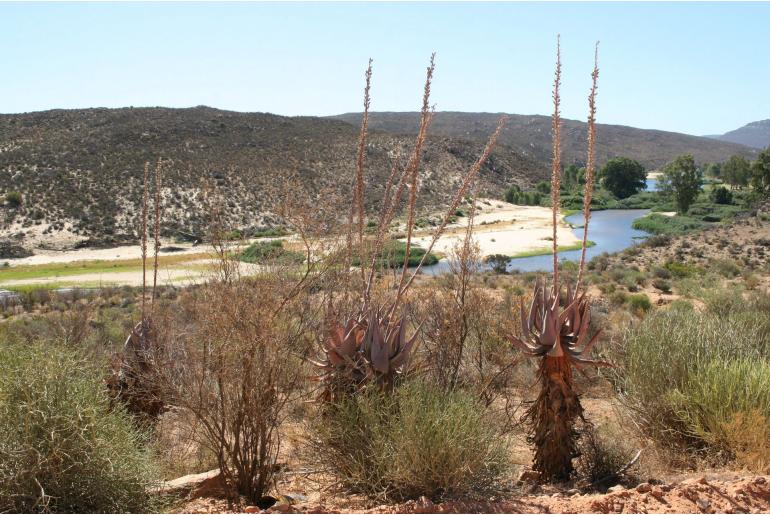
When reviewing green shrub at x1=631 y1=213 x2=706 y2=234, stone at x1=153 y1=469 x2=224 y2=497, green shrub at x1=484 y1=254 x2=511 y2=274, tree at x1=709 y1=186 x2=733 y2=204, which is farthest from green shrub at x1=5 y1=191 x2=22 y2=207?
tree at x1=709 y1=186 x2=733 y2=204

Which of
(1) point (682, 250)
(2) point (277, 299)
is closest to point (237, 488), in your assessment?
(2) point (277, 299)

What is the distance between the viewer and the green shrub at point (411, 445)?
189 inches

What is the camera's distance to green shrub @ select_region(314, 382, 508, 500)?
15.7 ft

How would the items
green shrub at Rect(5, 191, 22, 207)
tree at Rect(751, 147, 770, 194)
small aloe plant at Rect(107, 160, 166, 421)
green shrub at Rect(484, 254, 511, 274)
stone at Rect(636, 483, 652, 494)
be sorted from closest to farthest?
stone at Rect(636, 483, 652, 494)
small aloe plant at Rect(107, 160, 166, 421)
green shrub at Rect(484, 254, 511, 274)
green shrub at Rect(5, 191, 22, 207)
tree at Rect(751, 147, 770, 194)

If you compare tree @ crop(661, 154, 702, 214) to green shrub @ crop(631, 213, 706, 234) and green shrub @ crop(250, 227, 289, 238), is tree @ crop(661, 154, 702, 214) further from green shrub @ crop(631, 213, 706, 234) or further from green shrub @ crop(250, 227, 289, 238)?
green shrub @ crop(250, 227, 289, 238)

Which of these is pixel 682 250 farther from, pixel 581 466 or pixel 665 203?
pixel 665 203

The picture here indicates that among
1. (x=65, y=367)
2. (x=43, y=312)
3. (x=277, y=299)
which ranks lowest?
(x=43, y=312)

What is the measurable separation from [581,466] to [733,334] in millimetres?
2849

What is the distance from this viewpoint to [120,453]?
479cm

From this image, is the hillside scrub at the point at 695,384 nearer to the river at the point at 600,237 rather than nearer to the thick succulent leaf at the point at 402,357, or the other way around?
the thick succulent leaf at the point at 402,357

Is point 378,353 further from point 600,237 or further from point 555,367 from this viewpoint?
point 600,237

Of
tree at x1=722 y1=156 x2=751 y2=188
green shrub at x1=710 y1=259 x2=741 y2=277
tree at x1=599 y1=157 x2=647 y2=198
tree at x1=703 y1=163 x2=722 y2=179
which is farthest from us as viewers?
tree at x1=703 y1=163 x2=722 y2=179

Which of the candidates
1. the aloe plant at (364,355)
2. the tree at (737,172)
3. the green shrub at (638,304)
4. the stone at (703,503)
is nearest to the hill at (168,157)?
the green shrub at (638,304)

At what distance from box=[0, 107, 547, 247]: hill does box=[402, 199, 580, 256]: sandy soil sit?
2.72m
